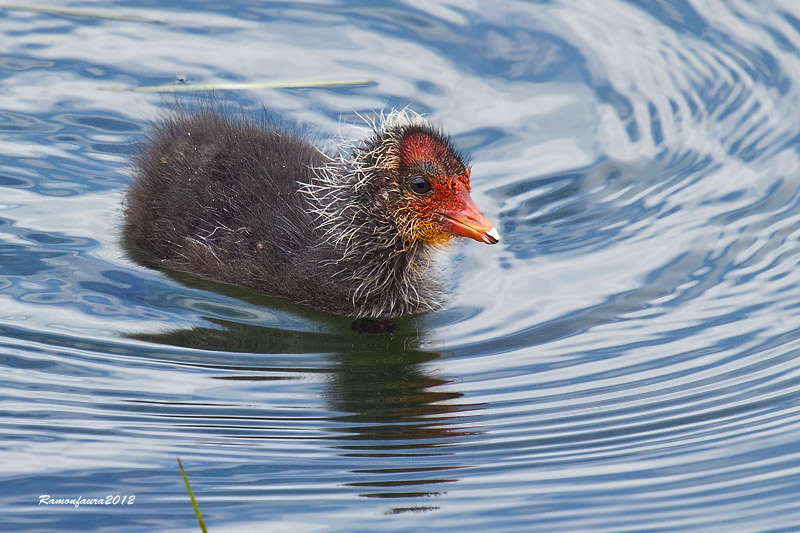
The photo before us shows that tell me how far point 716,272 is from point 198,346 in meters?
2.85

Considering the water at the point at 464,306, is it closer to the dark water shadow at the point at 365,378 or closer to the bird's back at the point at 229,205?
the dark water shadow at the point at 365,378

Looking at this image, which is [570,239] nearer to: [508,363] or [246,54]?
[508,363]

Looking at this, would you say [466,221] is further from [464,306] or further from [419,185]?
[464,306]

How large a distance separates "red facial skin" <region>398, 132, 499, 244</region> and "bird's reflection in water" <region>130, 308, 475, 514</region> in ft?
2.10

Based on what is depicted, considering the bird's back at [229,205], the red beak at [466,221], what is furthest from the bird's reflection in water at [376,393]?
the red beak at [466,221]

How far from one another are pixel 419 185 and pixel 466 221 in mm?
301

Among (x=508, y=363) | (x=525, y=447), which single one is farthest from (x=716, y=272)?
(x=525, y=447)

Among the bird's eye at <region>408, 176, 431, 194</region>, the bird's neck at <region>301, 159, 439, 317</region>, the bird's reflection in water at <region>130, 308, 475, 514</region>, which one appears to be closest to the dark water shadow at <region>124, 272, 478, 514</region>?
the bird's reflection in water at <region>130, 308, 475, 514</region>

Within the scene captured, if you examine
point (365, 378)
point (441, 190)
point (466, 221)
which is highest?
point (441, 190)

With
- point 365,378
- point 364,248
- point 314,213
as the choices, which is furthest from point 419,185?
point 365,378

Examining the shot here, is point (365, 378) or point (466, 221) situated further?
point (466, 221)

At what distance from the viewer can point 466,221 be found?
631 cm

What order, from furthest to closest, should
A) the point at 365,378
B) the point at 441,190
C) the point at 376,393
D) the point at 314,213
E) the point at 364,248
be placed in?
the point at 314,213 → the point at 364,248 → the point at 441,190 → the point at 365,378 → the point at 376,393

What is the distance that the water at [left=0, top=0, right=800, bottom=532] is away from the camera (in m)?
4.89
